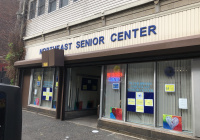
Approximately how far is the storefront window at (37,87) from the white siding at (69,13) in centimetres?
289

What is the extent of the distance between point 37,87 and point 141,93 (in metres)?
7.73

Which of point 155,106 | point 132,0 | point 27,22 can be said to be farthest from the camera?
point 27,22

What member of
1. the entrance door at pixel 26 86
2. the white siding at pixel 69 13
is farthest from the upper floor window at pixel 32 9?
the entrance door at pixel 26 86

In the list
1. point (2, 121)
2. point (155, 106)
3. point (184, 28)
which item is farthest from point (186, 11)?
point (2, 121)

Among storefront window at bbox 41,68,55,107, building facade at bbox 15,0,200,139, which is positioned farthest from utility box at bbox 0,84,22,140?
storefront window at bbox 41,68,55,107

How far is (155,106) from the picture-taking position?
6148mm

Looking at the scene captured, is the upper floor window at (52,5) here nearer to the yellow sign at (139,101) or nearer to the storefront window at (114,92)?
the storefront window at (114,92)

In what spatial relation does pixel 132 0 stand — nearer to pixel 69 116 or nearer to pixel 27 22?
pixel 69 116

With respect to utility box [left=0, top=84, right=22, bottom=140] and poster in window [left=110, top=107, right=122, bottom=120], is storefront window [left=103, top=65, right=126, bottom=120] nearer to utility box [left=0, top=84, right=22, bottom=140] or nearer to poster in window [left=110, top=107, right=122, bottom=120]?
poster in window [left=110, top=107, right=122, bottom=120]

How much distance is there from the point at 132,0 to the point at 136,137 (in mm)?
5558

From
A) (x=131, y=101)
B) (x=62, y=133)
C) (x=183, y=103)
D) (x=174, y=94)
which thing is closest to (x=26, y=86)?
(x=62, y=133)

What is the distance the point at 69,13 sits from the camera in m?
10.3

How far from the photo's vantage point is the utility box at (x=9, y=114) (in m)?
2.23

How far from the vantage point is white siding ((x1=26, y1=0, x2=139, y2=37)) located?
337 inches
